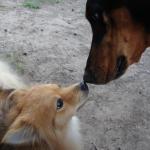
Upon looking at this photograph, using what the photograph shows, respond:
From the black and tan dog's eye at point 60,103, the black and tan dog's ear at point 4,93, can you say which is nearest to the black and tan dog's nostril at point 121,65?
the black and tan dog's eye at point 60,103

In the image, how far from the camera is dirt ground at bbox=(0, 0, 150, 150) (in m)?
3.94

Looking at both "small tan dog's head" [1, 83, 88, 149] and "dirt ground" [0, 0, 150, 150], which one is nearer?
"small tan dog's head" [1, 83, 88, 149]

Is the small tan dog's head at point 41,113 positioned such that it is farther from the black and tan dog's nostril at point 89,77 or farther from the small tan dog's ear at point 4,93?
the black and tan dog's nostril at point 89,77

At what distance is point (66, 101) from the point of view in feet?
10.7

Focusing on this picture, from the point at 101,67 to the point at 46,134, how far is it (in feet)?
2.30

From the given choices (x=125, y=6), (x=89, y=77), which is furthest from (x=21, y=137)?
(x=125, y=6)

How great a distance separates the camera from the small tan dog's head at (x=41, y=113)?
115 inches

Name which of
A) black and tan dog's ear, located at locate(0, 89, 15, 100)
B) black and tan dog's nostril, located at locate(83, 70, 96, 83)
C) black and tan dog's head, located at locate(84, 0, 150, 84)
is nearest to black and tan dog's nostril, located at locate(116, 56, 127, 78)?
black and tan dog's head, located at locate(84, 0, 150, 84)

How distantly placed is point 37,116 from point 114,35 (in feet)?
2.78

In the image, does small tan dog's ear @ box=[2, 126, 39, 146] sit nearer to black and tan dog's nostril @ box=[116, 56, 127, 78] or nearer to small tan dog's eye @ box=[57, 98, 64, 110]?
small tan dog's eye @ box=[57, 98, 64, 110]

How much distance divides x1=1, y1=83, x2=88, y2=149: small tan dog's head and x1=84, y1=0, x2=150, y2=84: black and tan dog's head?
10.1 inches

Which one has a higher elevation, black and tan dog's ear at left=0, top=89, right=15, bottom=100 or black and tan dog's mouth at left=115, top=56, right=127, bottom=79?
black and tan dog's mouth at left=115, top=56, right=127, bottom=79

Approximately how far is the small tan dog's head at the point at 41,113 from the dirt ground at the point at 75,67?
0.66 metres

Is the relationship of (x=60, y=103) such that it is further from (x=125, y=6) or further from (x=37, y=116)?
(x=125, y=6)
